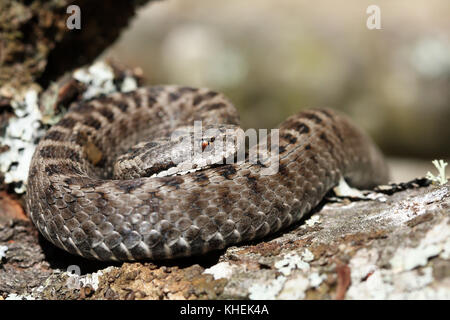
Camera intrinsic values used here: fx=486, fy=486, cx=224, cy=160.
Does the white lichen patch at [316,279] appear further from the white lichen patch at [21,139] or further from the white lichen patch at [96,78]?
the white lichen patch at [96,78]

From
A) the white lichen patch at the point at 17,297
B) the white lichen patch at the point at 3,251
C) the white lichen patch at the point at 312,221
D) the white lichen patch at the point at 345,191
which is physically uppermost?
the white lichen patch at the point at 345,191

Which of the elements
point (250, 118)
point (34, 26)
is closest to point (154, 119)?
point (34, 26)

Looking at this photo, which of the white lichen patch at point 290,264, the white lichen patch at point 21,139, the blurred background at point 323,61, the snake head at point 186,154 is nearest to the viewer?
the white lichen patch at point 290,264

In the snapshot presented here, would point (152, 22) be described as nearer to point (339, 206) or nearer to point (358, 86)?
point (358, 86)

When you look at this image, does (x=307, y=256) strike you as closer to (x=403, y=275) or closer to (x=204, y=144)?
(x=403, y=275)

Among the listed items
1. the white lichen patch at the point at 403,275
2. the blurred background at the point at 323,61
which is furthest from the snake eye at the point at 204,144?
the blurred background at the point at 323,61
